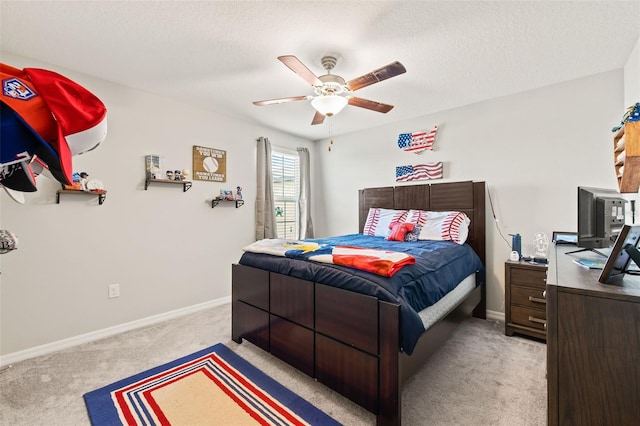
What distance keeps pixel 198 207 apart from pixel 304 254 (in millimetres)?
1850

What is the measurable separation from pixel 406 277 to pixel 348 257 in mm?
357

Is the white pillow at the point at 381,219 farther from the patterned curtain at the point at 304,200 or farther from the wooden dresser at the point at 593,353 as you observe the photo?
the wooden dresser at the point at 593,353

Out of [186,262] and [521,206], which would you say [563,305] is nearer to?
[521,206]

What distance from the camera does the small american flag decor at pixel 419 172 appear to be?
11.1ft

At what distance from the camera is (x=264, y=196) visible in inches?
150

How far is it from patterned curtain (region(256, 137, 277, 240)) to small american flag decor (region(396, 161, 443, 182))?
175 cm

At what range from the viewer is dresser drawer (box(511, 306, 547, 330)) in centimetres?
239

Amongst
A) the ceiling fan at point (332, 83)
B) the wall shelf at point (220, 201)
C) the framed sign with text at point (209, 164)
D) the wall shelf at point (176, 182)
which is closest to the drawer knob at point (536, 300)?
the ceiling fan at point (332, 83)

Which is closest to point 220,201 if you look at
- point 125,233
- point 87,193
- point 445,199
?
point 125,233

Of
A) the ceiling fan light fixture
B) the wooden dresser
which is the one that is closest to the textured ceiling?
the ceiling fan light fixture

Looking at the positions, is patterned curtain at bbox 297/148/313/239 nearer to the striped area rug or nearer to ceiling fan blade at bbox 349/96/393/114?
ceiling fan blade at bbox 349/96/393/114

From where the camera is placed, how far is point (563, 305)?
3.38 feet

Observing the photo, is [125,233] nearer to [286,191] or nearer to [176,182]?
[176,182]

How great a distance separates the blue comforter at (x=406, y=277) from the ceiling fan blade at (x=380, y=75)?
4.03 ft
